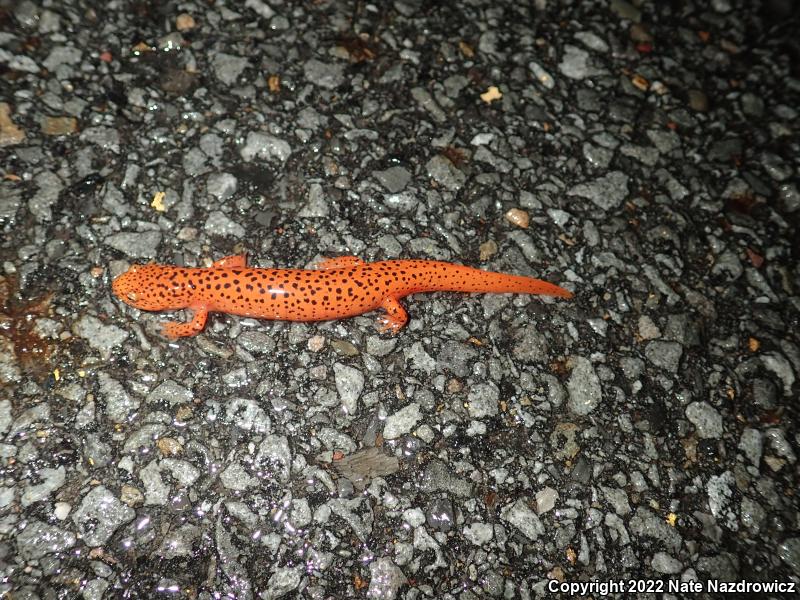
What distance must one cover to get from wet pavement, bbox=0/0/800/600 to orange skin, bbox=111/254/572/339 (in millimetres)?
165

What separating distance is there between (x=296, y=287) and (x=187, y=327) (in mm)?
975

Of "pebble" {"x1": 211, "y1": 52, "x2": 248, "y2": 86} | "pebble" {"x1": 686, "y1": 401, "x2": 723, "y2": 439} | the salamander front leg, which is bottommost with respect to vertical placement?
the salamander front leg

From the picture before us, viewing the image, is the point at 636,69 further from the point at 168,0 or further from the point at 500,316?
the point at 168,0

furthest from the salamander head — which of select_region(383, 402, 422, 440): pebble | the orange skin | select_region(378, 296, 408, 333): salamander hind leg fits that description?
select_region(383, 402, 422, 440): pebble

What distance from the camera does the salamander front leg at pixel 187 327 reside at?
4.48 m

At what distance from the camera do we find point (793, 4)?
22.1 feet

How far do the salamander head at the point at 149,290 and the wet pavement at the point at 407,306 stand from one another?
0.21 meters

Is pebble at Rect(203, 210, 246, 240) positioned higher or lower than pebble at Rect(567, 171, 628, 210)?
lower

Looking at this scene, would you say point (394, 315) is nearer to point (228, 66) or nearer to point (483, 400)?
point (483, 400)

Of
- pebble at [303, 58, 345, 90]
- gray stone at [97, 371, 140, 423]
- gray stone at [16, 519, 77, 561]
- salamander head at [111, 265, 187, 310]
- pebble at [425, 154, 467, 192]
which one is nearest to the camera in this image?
gray stone at [16, 519, 77, 561]

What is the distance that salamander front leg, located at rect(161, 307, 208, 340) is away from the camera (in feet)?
14.7

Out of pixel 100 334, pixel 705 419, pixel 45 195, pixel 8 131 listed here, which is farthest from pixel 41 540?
pixel 705 419

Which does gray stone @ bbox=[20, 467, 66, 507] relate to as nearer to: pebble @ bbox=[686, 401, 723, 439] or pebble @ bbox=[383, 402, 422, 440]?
pebble @ bbox=[383, 402, 422, 440]

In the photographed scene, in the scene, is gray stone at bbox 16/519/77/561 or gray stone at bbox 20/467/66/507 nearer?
gray stone at bbox 16/519/77/561
